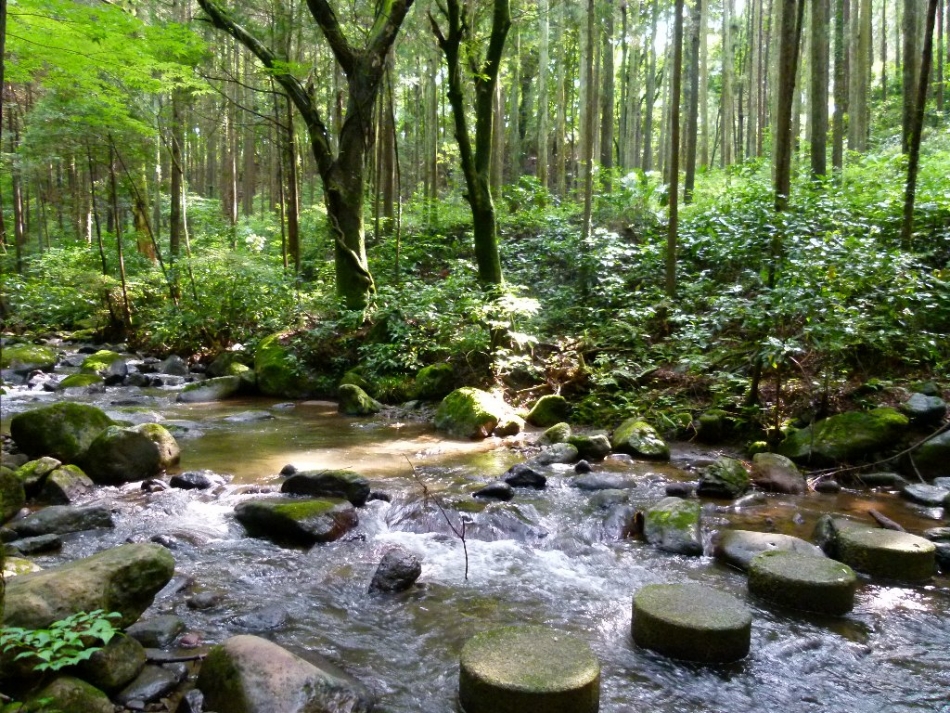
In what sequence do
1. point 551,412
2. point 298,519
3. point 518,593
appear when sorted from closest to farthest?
point 518,593 < point 298,519 < point 551,412

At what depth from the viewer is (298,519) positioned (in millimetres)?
5820

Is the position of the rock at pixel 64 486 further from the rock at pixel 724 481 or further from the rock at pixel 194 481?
the rock at pixel 724 481

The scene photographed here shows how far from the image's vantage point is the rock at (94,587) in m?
3.37

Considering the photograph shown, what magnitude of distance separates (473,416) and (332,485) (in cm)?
341

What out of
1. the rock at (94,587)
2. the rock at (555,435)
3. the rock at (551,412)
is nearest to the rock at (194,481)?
the rock at (94,587)

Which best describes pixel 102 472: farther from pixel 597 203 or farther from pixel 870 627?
pixel 597 203

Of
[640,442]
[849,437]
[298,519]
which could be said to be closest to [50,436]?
[298,519]

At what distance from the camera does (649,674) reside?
3.89 m

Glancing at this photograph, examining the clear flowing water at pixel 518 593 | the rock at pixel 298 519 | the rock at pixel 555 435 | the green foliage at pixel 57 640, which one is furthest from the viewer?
the rock at pixel 555 435

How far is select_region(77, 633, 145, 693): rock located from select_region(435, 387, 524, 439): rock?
6.32m

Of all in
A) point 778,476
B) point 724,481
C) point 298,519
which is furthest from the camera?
point 778,476

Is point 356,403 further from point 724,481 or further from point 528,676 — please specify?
point 528,676

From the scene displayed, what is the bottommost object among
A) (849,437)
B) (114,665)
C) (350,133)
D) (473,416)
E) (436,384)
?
(114,665)

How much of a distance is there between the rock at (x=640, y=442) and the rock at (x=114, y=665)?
6.16 metres
